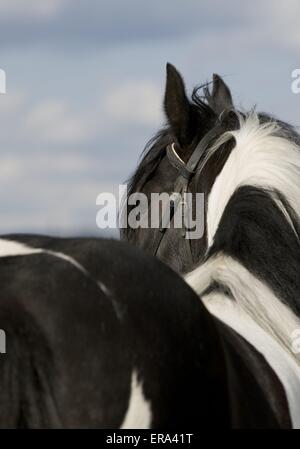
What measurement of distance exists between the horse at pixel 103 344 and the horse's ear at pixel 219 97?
2.92 metres

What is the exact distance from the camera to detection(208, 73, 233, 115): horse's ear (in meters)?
6.03

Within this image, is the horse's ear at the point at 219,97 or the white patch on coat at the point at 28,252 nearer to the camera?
the white patch on coat at the point at 28,252

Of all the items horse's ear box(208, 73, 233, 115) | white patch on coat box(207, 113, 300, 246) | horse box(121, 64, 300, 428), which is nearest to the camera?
horse box(121, 64, 300, 428)

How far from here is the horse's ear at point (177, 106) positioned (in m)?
5.79

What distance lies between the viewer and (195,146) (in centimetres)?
576

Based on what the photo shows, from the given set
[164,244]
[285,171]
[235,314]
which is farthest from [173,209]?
[235,314]

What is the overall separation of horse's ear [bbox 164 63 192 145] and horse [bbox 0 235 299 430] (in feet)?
8.73

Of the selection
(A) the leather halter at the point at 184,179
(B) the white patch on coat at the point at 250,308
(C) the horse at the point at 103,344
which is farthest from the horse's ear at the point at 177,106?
(C) the horse at the point at 103,344

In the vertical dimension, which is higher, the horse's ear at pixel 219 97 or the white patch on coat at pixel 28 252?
the horse's ear at pixel 219 97

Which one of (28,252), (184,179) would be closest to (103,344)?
(28,252)

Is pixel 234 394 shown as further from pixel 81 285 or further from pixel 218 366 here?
pixel 81 285

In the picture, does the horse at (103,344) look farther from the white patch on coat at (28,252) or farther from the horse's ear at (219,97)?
the horse's ear at (219,97)

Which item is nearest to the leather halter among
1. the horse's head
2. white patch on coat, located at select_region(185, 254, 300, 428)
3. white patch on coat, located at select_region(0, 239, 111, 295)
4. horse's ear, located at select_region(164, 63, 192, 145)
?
the horse's head

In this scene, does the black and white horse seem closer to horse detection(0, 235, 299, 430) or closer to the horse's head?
horse detection(0, 235, 299, 430)
